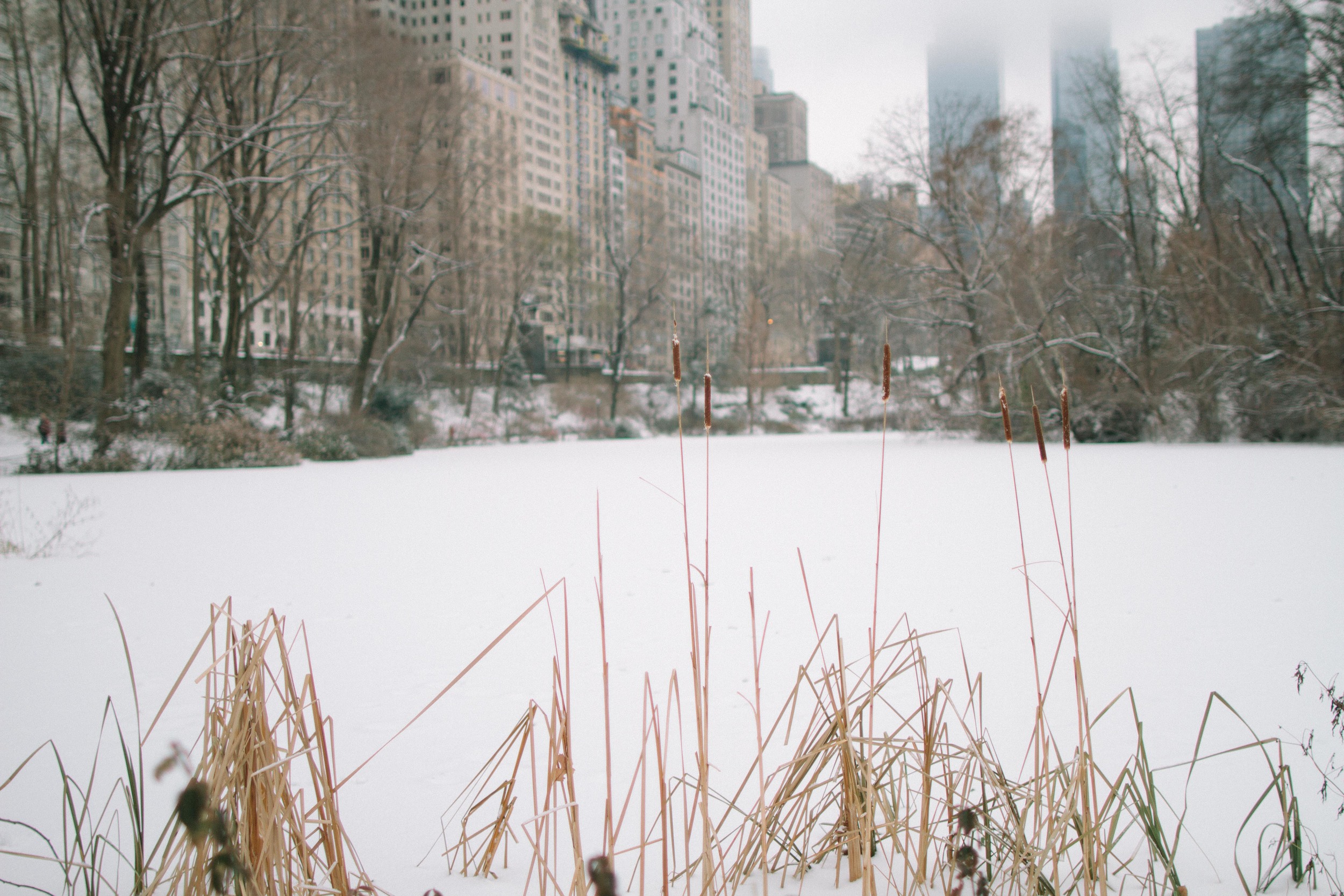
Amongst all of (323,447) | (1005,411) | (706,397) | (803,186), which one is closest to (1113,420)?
(323,447)

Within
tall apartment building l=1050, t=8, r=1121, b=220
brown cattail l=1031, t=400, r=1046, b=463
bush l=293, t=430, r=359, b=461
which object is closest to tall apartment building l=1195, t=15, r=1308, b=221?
tall apartment building l=1050, t=8, r=1121, b=220

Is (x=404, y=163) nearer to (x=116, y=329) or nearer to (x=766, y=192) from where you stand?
(x=116, y=329)

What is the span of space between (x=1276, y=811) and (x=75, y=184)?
2238cm

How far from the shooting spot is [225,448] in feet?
44.0

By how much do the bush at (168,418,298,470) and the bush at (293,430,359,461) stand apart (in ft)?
5.70

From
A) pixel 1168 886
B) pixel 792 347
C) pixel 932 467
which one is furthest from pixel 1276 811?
pixel 792 347

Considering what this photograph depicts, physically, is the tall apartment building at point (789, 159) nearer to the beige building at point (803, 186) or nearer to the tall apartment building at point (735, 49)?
the beige building at point (803, 186)

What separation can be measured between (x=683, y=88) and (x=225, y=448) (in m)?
110

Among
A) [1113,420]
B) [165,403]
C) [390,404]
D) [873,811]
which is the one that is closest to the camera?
[873,811]

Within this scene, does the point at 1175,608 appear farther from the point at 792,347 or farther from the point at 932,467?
the point at 792,347

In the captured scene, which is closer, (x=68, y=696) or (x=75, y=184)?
(x=68, y=696)

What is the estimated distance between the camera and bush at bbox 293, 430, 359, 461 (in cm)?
1591

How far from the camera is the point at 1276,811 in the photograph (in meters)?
1.86

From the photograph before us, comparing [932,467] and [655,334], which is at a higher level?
[655,334]
